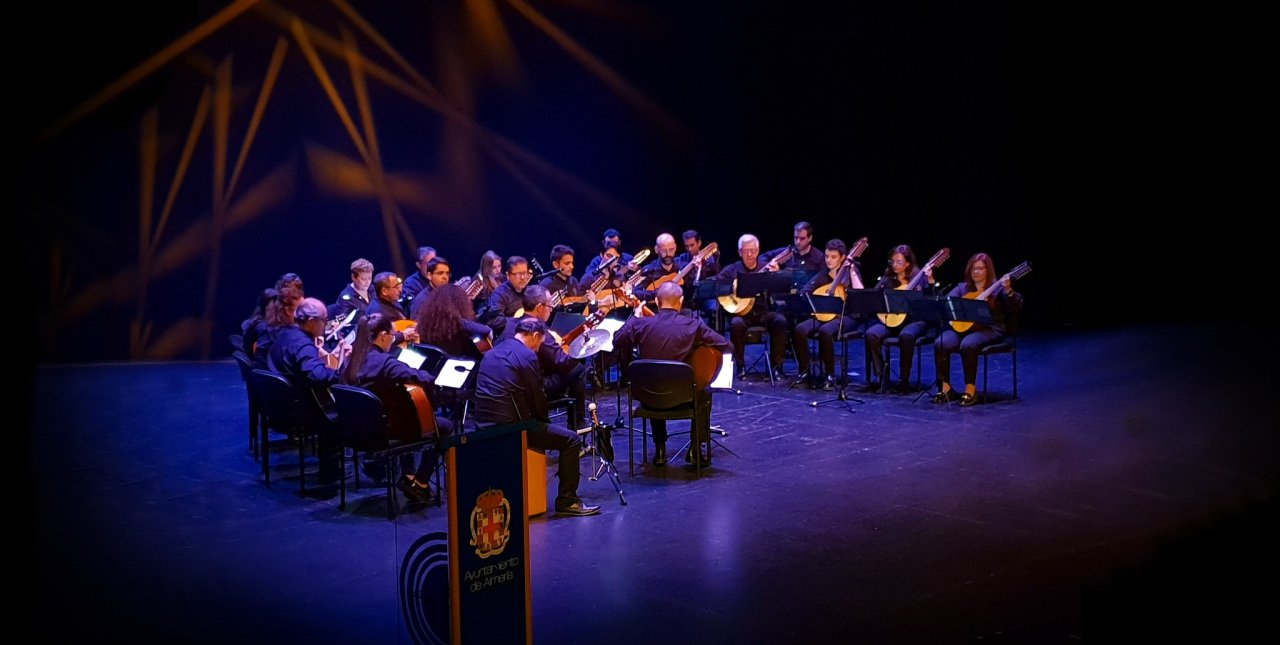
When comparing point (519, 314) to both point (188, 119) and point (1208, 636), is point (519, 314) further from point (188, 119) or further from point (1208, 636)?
point (1208, 636)

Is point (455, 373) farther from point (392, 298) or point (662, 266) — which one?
point (662, 266)

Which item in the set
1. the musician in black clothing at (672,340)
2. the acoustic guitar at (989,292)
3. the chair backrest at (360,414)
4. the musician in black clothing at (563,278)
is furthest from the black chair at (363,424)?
the acoustic guitar at (989,292)

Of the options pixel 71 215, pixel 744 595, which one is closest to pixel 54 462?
pixel 71 215

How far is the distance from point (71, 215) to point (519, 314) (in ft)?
20.6

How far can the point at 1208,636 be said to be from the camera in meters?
3.71

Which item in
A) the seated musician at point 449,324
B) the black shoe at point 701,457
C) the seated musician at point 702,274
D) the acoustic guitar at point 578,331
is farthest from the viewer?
the seated musician at point 702,274

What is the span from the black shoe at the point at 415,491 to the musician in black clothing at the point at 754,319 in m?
4.95

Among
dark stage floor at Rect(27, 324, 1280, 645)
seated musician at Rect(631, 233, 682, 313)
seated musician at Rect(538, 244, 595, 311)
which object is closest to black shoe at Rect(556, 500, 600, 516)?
dark stage floor at Rect(27, 324, 1280, 645)

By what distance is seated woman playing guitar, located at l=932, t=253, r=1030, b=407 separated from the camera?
10.5 m

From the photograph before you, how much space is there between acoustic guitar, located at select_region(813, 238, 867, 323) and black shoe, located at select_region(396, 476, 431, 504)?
5.12m

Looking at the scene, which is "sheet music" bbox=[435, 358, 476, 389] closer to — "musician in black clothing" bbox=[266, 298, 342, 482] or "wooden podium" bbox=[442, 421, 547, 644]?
"musician in black clothing" bbox=[266, 298, 342, 482]

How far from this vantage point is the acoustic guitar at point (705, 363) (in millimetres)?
8445

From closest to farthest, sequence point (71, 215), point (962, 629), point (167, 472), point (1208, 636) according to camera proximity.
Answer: point (1208, 636), point (962, 629), point (167, 472), point (71, 215)

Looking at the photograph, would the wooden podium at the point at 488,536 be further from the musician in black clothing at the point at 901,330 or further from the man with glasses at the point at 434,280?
the musician in black clothing at the point at 901,330
